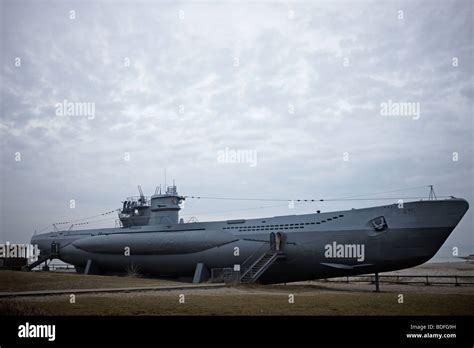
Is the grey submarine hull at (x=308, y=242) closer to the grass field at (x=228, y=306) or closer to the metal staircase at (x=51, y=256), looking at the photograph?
the grass field at (x=228, y=306)

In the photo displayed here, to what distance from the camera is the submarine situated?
24844 millimetres

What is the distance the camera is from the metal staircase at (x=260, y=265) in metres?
27.0

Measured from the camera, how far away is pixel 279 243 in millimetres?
28438

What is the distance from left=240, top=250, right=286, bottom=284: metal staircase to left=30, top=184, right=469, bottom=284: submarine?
0.18ft

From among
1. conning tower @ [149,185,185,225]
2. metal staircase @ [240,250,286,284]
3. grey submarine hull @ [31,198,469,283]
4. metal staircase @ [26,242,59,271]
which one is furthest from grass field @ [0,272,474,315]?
metal staircase @ [26,242,59,271]

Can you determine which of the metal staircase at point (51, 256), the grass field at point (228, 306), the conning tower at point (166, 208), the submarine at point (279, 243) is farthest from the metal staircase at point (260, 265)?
the metal staircase at point (51, 256)

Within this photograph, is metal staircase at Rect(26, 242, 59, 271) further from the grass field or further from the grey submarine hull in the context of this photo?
the grass field

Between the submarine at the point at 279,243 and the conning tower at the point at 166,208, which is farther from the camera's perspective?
the conning tower at the point at 166,208

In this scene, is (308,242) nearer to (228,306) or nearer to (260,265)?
(260,265)

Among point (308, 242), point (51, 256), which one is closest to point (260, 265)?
point (308, 242)

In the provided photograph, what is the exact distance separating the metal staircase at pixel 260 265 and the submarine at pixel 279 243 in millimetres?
56

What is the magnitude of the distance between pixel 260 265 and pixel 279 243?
1.77 metres

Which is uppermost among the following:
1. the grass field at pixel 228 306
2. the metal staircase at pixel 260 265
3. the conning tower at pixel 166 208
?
the conning tower at pixel 166 208
